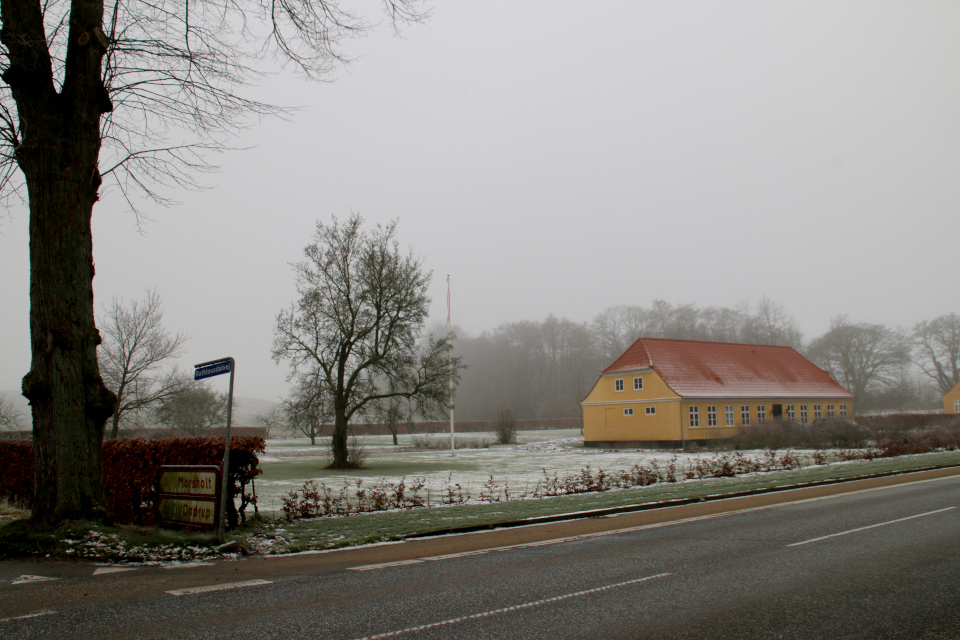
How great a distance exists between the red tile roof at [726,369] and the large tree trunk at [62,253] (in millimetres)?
39110

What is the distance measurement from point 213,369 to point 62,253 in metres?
2.89

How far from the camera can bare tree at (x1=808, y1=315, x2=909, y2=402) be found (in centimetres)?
8212

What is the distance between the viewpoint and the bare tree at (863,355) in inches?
3233

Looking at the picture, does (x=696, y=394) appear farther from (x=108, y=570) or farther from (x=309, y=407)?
(x=108, y=570)

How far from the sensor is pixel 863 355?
8325cm

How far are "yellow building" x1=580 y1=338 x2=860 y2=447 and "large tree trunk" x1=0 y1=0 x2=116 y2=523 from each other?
38836mm

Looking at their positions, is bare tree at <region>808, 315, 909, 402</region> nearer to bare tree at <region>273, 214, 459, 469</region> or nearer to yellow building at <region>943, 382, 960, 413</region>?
yellow building at <region>943, 382, 960, 413</region>

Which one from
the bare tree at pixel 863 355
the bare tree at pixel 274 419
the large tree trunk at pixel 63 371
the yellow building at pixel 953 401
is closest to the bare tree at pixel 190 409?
the bare tree at pixel 274 419

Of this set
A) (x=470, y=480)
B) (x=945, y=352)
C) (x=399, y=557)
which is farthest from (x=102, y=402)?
(x=945, y=352)

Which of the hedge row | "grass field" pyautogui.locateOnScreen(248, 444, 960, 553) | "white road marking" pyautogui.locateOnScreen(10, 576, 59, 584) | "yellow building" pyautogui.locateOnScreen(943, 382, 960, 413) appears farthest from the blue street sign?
"yellow building" pyautogui.locateOnScreen(943, 382, 960, 413)

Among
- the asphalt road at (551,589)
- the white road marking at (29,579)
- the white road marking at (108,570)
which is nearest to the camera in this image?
the asphalt road at (551,589)

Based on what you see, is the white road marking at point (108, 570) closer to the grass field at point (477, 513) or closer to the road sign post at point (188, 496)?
the road sign post at point (188, 496)

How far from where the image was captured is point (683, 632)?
514 cm

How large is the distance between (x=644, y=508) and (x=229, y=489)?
26.7 feet
